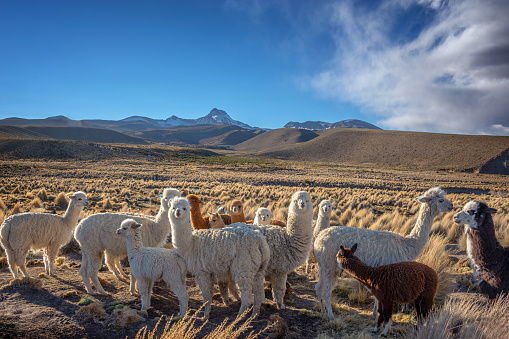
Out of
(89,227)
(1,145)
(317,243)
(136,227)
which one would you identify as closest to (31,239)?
(89,227)

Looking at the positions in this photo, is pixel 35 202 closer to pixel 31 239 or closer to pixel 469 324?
pixel 31 239

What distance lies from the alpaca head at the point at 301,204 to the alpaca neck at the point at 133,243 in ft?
9.44

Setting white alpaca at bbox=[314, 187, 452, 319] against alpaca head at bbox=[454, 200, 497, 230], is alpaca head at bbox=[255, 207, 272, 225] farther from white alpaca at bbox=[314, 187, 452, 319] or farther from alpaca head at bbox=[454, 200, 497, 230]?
alpaca head at bbox=[454, 200, 497, 230]

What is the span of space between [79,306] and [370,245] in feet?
16.2

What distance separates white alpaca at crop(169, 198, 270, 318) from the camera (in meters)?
4.53

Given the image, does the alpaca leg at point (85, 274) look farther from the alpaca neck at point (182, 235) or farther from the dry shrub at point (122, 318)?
the alpaca neck at point (182, 235)

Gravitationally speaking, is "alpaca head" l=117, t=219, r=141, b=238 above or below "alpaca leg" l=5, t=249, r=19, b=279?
above

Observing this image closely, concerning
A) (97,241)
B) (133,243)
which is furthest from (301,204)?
(97,241)

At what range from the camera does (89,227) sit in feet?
18.1

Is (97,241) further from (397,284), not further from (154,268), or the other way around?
(397,284)

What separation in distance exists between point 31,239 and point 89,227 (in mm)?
1309

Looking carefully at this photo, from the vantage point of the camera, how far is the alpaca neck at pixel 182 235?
4.84 meters

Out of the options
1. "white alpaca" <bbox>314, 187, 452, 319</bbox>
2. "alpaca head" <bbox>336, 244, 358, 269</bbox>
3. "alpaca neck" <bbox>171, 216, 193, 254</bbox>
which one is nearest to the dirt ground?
"white alpaca" <bbox>314, 187, 452, 319</bbox>

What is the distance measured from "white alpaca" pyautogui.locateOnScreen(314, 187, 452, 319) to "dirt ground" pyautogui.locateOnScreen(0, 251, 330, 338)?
2.13 feet
